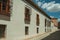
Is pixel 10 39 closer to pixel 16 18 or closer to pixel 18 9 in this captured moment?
pixel 16 18

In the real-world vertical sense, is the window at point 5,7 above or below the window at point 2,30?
above

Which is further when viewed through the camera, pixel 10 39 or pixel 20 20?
pixel 20 20

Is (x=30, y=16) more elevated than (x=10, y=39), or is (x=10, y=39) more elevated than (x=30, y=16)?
(x=30, y=16)

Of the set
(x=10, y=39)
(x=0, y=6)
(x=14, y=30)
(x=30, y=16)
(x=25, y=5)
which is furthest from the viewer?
(x=30, y=16)

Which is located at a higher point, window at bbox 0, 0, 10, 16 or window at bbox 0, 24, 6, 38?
window at bbox 0, 0, 10, 16

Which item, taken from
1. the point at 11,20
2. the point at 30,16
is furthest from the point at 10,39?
the point at 30,16

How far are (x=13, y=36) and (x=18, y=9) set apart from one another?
3773 mm

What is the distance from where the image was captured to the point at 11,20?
17.4 m

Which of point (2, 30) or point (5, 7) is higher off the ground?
point (5, 7)

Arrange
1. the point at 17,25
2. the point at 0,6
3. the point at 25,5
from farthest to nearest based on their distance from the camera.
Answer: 1. the point at 25,5
2. the point at 17,25
3. the point at 0,6

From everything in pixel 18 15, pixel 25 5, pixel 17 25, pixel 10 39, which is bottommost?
pixel 10 39

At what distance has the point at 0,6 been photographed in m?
15.5

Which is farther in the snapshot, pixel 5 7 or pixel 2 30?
pixel 5 7

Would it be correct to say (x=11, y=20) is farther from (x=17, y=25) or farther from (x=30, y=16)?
(x=30, y=16)
